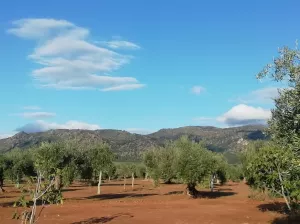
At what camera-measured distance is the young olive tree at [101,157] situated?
200ft

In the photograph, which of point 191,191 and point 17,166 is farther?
point 17,166

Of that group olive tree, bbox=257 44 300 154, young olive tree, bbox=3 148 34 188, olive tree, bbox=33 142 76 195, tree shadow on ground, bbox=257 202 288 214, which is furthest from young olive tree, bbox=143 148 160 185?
olive tree, bbox=257 44 300 154

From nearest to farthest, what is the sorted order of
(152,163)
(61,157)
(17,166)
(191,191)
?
(61,157)
(191,191)
(152,163)
(17,166)

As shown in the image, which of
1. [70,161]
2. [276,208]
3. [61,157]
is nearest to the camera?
[276,208]

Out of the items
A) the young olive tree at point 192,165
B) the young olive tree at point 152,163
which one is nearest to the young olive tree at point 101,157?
the young olive tree at point 152,163

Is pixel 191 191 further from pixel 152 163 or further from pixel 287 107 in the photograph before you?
pixel 287 107

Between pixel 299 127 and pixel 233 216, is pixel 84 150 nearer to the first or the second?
pixel 233 216

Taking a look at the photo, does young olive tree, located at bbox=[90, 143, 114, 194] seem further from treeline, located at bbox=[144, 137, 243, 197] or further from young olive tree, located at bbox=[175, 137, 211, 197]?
young olive tree, located at bbox=[175, 137, 211, 197]

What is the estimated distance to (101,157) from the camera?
6231cm

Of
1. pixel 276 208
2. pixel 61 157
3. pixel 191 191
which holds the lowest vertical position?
pixel 276 208

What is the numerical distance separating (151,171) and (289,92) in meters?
57.0

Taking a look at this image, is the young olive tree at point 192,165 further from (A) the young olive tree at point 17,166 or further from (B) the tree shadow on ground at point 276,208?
(A) the young olive tree at point 17,166

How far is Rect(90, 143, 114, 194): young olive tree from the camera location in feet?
200

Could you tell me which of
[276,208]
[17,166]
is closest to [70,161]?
[17,166]
